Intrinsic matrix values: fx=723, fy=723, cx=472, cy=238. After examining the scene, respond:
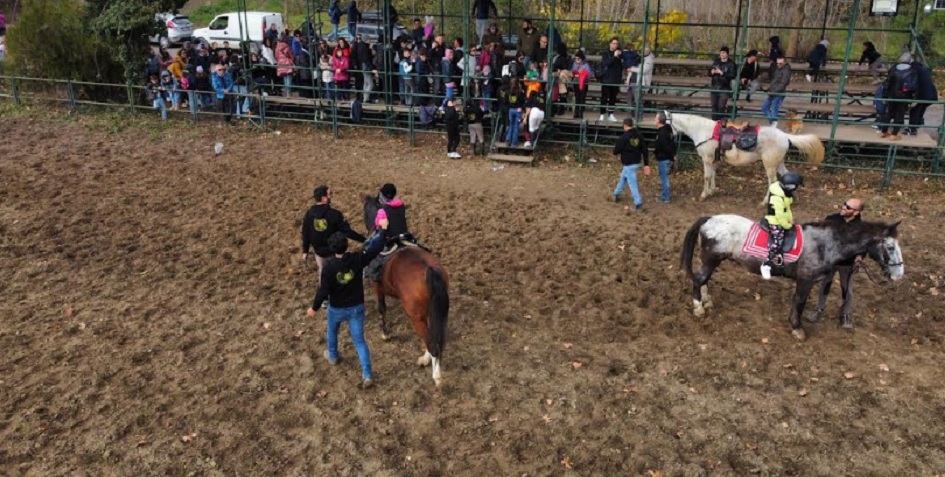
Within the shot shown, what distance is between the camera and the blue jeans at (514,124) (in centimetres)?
1478

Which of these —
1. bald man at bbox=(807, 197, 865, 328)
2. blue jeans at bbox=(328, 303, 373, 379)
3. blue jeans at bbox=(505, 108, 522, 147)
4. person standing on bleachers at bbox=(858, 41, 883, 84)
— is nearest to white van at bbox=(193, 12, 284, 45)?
blue jeans at bbox=(505, 108, 522, 147)

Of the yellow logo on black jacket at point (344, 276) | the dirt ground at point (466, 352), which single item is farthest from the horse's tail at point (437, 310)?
the yellow logo on black jacket at point (344, 276)

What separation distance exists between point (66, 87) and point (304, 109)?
669 centimetres

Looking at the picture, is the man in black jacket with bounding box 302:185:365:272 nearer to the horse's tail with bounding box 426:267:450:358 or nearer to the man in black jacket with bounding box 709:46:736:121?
the horse's tail with bounding box 426:267:450:358

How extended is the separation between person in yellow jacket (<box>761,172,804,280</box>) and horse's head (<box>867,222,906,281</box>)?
87cm

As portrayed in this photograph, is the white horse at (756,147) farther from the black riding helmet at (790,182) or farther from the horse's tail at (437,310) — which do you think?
the horse's tail at (437,310)

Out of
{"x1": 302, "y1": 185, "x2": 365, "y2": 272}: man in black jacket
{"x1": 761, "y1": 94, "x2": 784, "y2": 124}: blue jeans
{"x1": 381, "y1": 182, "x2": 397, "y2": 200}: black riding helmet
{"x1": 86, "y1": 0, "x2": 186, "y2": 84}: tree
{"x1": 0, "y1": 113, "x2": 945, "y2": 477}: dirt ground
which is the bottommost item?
{"x1": 0, "y1": 113, "x2": 945, "y2": 477}: dirt ground

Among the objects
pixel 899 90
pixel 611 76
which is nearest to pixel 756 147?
pixel 899 90

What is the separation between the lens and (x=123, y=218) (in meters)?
11.7

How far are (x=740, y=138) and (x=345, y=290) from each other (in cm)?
834

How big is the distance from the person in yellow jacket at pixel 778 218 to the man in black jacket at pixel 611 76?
704cm

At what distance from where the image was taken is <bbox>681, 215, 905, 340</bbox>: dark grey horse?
7.77 m

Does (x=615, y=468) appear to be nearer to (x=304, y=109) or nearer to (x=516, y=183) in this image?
(x=516, y=183)

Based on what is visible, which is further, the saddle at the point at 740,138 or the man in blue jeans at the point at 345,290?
the saddle at the point at 740,138
